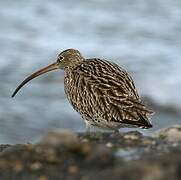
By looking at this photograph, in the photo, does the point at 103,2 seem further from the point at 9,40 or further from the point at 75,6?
the point at 9,40

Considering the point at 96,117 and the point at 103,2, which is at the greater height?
the point at 103,2

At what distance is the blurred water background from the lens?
1639cm

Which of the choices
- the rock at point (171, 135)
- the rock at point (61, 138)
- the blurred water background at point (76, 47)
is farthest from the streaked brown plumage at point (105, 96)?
the blurred water background at point (76, 47)

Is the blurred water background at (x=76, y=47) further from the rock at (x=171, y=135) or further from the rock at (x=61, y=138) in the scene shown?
the rock at (x=61, y=138)

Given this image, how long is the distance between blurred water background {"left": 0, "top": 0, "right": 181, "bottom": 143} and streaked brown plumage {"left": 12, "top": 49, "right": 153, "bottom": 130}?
4.36 meters

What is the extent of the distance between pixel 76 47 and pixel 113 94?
11.4 m

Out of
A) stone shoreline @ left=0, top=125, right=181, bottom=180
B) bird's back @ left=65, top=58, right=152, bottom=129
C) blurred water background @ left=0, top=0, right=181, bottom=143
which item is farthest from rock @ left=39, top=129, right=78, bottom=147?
blurred water background @ left=0, top=0, right=181, bottom=143

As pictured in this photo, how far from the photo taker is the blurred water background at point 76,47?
16.4 m

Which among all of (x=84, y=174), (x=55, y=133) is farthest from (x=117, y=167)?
(x=55, y=133)

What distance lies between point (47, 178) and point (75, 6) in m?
20.2

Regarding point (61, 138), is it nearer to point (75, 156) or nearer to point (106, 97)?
point (75, 156)

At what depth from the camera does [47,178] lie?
6.96 m

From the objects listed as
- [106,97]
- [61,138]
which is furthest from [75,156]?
[106,97]

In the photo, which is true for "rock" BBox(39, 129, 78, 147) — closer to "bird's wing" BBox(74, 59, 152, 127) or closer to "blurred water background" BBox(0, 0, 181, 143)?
"bird's wing" BBox(74, 59, 152, 127)
